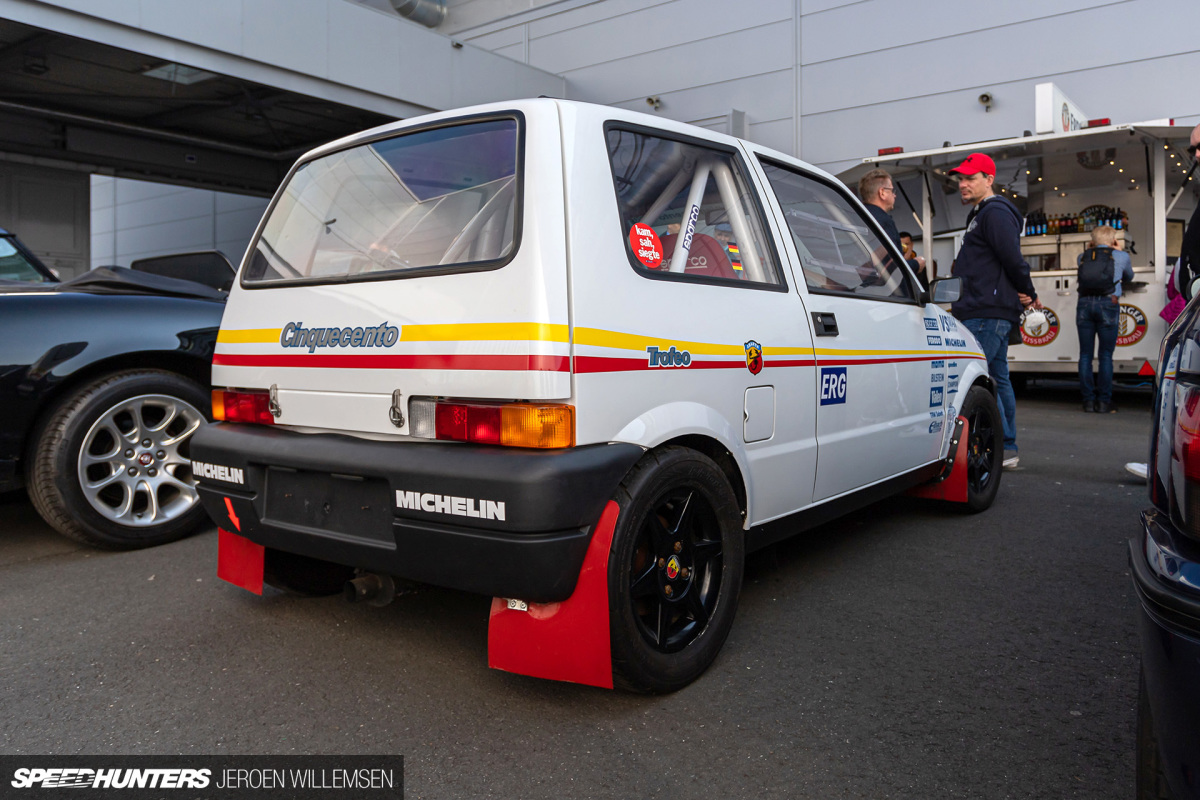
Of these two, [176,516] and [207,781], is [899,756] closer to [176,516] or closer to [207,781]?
[207,781]

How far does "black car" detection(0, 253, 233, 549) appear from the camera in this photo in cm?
344

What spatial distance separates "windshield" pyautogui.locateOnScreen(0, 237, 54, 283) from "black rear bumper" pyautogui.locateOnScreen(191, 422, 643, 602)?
2795mm

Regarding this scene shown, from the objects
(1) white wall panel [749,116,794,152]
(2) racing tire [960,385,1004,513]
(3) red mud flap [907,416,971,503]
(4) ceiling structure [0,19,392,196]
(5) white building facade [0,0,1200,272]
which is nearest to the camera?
(3) red mud flap [907,416,971,503]

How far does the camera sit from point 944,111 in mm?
12297

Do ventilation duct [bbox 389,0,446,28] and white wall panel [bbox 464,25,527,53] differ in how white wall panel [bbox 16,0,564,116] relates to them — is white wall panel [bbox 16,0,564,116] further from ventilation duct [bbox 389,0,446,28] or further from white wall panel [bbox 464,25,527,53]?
ventilation duct [bbox 389,0,446,28]

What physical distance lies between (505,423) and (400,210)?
84cm

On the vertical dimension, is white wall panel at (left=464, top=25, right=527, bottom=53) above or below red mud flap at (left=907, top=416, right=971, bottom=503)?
above

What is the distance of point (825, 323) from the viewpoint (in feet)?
9.91

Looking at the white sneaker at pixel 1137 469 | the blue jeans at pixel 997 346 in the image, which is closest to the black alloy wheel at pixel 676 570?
the blue jeans at pixel 997 346

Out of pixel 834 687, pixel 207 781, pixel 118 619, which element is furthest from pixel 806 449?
pixel 118 619

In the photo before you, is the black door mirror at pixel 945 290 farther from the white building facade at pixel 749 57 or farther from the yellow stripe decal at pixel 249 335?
the white building facade at pixel 749 57

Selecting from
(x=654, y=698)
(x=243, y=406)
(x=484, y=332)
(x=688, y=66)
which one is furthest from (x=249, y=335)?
(x=688, y=66)

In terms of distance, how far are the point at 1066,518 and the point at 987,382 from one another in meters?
0.79

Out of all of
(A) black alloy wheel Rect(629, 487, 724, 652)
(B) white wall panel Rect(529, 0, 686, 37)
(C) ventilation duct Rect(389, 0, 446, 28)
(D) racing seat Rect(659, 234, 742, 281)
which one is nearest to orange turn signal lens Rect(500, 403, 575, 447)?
(A) black alloy wheel Rect(629, 487, 724, 652)
